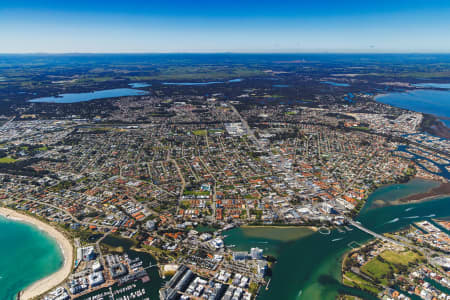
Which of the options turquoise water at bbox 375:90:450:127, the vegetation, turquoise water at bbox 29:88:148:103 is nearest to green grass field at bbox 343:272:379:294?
the vegetation

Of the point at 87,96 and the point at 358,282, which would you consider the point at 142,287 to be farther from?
the point at 87,96

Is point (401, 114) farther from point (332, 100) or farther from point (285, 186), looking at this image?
point (285, 186)

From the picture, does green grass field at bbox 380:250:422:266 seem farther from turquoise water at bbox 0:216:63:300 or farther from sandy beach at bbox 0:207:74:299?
turquoise water at bbox 0:216:63:300

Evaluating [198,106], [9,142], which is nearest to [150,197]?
[9,142]

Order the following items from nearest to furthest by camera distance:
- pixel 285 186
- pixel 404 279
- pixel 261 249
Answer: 1. pixel 404 279
2. pixel 261 249
3. pixel 285 186

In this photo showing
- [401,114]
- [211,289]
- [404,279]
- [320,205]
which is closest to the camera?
[211,289]

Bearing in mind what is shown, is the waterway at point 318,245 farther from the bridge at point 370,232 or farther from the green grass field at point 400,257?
the green grass field at point 400,257

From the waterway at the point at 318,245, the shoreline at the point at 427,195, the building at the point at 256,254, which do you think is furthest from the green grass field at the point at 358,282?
the shoreline at the point at 427,195
